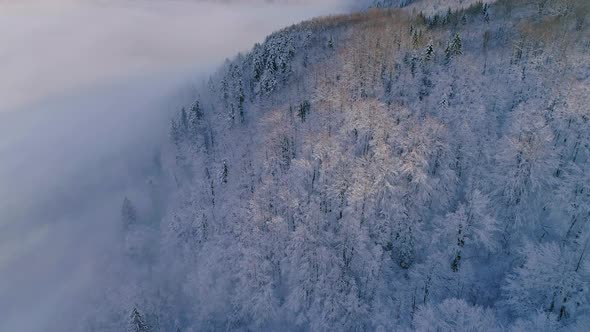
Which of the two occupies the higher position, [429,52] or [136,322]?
[429,52]

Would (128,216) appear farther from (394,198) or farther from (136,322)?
(394,198)

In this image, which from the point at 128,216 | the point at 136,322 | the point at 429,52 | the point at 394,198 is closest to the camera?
the point at 394,198

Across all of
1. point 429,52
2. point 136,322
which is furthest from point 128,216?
point 429,52

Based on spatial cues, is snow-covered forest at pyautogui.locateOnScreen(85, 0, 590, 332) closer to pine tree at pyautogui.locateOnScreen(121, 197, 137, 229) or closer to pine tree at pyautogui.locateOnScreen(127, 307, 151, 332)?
pine tree at pyautogui.locateOnScreen(127, 307, 151, 332)

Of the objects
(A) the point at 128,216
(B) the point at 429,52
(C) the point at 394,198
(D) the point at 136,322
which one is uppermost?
(B) the point at 429,52

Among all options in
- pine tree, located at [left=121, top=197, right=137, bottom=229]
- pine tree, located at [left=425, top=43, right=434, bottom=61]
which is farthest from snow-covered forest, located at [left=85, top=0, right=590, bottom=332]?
pine tree, located at [left=425, top=43, right=434, bottom=61]

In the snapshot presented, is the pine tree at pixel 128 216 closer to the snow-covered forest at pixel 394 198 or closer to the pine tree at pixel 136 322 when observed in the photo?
the snow-covered forest at pixel 394 198

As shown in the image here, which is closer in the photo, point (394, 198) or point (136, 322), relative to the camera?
point (394, 198)

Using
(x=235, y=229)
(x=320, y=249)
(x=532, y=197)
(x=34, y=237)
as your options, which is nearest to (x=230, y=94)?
(x=235, y=229)
